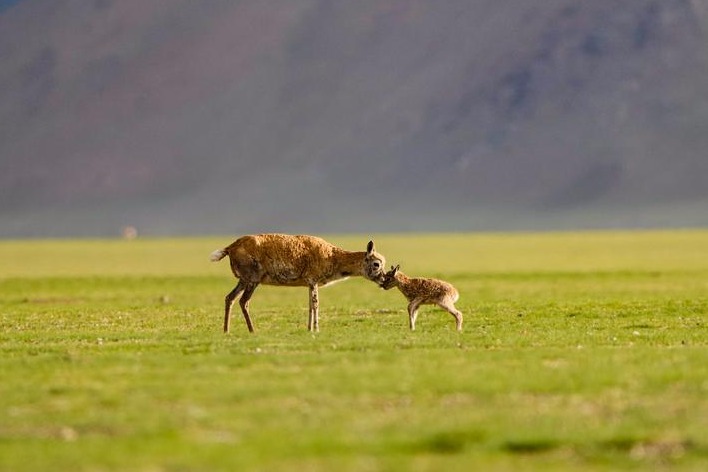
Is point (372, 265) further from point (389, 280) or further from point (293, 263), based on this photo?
point (293, 263)

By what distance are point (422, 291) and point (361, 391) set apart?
11085 millimetres

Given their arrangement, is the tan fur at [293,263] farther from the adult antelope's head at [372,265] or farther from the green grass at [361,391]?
the green grass at [361,391]

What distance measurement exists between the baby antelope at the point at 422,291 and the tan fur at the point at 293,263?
30 centimetres

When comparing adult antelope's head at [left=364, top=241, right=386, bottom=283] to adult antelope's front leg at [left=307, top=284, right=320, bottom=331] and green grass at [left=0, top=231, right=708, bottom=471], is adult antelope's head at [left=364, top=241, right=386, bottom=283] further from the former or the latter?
green grass at [left=0, top=231, right=708, bottom=471]

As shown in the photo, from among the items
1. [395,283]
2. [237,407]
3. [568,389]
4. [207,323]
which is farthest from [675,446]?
[207,323]

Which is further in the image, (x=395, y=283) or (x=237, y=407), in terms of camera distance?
(x=395, y=283)

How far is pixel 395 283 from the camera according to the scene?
30.3 m

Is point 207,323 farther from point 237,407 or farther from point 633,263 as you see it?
point 633,263

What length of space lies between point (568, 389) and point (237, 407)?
13.7 feet

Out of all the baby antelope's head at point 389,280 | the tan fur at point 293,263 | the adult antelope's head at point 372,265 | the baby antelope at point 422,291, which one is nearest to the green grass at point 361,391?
the baby antelope at point 422,291

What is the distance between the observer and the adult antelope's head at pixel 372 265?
98.2ft

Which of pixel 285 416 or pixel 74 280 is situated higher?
pixel 74 280

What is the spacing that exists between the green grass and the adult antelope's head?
1.17 metres

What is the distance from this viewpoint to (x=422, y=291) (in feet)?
98.7
